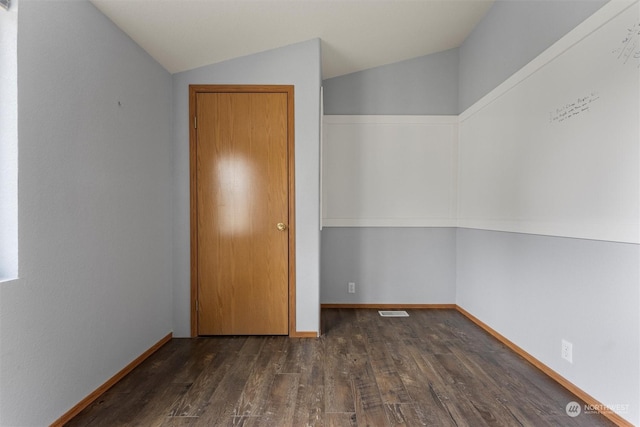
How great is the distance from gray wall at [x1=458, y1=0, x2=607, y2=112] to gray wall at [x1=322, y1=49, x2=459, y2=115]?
133 millimetres

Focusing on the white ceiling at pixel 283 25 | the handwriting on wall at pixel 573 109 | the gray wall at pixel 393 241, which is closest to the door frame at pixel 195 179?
the white ceiling at pixel 283 25

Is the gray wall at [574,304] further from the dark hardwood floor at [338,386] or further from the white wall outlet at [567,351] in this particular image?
the dark hardwood floor at [338,386]

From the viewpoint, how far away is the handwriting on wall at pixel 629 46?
59.6 inches

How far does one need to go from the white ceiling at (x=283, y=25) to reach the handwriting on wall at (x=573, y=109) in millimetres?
1238

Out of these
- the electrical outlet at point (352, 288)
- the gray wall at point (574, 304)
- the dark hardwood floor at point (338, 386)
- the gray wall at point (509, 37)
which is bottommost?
the dark hardwood floor at point (338, 386)

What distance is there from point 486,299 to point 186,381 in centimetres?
251

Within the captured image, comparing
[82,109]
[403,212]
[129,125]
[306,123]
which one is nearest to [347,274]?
[403,212]

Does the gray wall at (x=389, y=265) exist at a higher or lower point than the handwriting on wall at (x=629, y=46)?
lower

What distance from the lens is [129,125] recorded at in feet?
7.25

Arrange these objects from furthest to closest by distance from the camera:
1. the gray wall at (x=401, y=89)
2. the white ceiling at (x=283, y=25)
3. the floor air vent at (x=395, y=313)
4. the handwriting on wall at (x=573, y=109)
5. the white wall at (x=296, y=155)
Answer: the gray wall at (x=401, y=89), the floor air vent at (x=395, y=313), the white wall at (x=296, y=155), the white ceiling at (x=283, y=25), the handwriting on wall at (x=573, y=109)

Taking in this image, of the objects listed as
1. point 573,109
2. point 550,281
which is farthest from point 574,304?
point 573,109

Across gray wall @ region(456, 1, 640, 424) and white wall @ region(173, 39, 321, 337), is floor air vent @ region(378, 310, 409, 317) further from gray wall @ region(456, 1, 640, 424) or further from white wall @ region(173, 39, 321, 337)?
white wall @ region(173, 39, 321, 337)

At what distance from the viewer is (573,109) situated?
1.91m

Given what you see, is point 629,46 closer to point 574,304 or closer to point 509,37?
point 509,37
